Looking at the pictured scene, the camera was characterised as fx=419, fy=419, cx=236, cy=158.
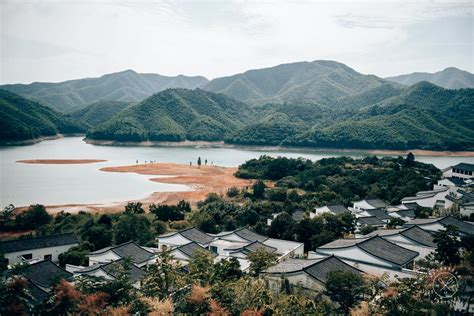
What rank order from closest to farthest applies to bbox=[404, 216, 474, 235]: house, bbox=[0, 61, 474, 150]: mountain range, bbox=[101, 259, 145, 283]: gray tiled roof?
bbox=[101, 259, 145, 283]: gray tiled roof
bbox=[404, 216, 474, 235]: house
bbox=[0, 61, 474, 150]: mountain range

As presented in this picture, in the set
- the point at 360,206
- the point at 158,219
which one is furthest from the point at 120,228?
the point at 360,206

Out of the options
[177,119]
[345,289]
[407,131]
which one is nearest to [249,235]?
[345,289]

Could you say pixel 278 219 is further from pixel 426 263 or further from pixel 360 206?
pixel 360 206

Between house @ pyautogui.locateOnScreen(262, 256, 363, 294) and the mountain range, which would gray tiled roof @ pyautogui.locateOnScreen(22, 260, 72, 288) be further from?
the mountain range

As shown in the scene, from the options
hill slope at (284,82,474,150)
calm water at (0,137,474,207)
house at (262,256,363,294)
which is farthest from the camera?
hill slope at (284,82,474,150)

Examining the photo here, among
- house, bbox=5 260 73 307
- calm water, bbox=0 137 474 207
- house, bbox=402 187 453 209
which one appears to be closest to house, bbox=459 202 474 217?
house, bbox=402 187 453 209

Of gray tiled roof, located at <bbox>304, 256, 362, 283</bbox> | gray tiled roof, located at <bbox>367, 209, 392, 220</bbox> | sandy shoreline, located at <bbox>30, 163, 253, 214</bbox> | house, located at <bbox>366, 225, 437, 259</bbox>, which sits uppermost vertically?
gray tiled roof, located at <bbox>304, 256, 362, 283</bbox>

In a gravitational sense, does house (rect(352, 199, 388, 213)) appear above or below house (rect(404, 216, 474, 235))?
below
